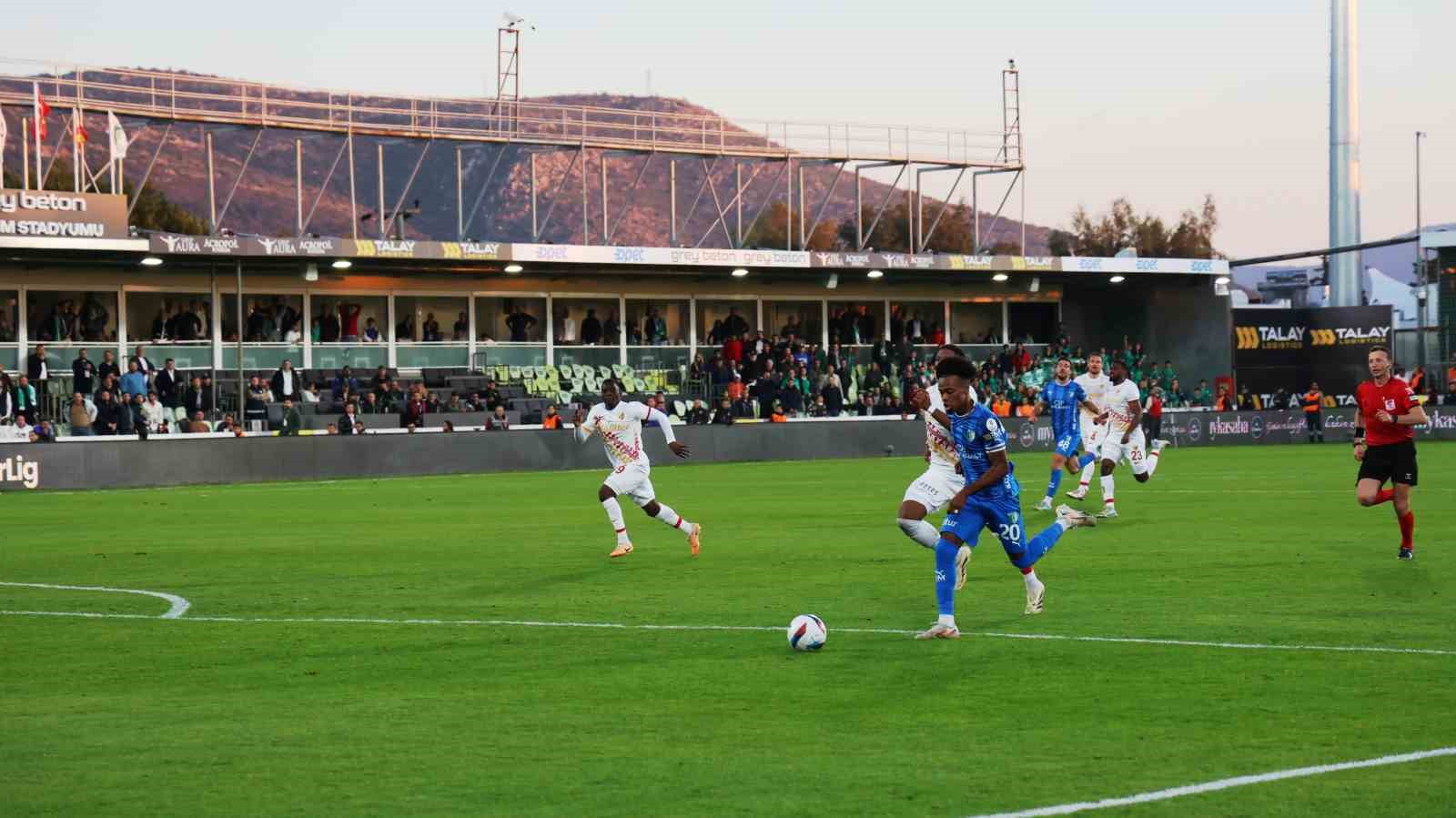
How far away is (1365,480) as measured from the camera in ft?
55.2

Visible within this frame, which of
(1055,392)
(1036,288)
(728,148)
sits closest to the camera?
(1055,392)

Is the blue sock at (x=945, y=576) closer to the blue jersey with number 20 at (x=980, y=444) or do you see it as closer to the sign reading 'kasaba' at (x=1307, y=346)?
the blue jersey with number 20 at (x=980, y=444)

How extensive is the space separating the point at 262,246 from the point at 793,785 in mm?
38905

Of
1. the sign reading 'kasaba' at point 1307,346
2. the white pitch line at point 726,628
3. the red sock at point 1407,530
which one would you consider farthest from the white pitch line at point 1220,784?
the sign reading 'kasaba' at point 1307,346

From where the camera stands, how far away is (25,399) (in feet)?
126

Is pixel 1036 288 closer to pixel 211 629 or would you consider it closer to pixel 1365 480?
pixel 1365 480

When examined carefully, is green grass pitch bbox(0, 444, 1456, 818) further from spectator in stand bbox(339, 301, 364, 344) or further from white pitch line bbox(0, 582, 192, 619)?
spectator in stand bbox(339, 301, 364, 344)

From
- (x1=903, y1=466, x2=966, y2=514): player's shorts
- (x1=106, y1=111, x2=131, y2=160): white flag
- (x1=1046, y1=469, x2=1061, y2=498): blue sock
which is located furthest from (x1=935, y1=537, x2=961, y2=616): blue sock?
(x1=106, y1=111, x2=131, y2=160): white flag

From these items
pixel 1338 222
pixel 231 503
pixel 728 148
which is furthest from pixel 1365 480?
pixel 1338 222

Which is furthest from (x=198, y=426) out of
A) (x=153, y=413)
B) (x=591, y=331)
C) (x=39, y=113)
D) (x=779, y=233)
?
(x=779, y=233)

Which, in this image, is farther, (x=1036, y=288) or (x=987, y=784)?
(x=1036, y=288)

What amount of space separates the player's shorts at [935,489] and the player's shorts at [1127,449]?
1011 centimetres

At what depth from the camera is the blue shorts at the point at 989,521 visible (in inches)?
466

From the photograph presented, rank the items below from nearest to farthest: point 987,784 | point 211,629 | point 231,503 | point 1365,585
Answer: point 987,784, point 211,629, point 1365,585, point 231,503
